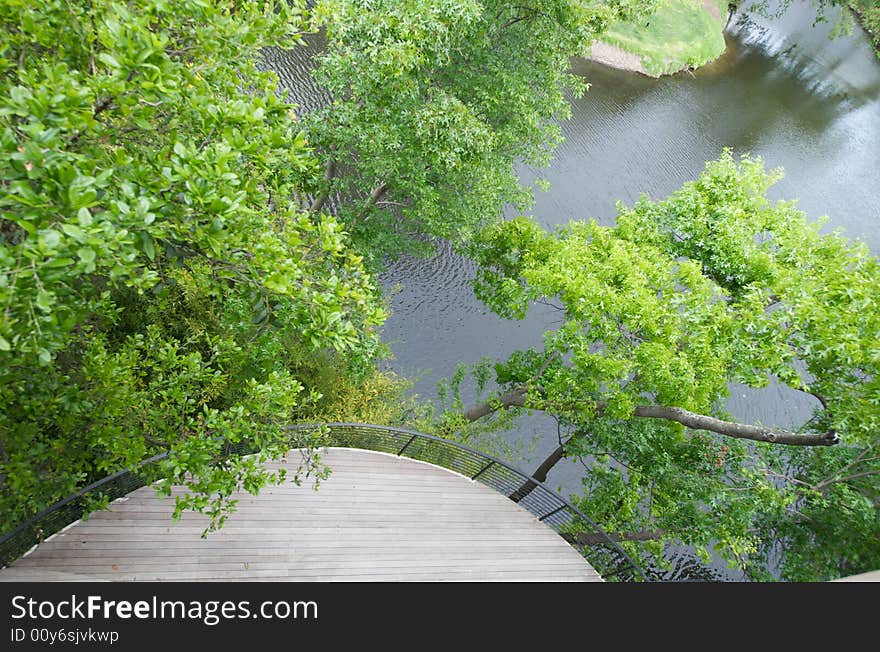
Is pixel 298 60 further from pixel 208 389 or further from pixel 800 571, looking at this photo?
pixel 800 571

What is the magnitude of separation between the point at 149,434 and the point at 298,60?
1639 centimetres

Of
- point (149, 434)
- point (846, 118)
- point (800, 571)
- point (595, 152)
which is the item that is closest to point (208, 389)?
point (149, 434)

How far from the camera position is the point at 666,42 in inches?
1086

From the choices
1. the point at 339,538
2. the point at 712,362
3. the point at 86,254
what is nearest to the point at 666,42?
the point at 712,362

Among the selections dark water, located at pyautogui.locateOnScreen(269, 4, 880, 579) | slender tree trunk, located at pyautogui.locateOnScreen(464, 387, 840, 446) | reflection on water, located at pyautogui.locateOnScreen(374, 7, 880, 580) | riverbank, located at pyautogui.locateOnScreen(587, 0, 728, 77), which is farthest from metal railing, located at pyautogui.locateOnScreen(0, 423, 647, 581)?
riverbank, located at pyautogui.locateOnScreen(587, 0, 728, 77)

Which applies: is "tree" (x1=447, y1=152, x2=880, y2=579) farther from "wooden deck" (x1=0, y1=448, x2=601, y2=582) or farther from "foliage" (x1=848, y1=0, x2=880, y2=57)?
"foliage" (x1=848, y1=0, x2=880, y2=57)

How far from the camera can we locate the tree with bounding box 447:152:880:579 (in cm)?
922

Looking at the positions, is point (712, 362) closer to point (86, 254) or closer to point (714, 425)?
point (714, 425)

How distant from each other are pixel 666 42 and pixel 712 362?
950 inches

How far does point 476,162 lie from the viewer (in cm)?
1130

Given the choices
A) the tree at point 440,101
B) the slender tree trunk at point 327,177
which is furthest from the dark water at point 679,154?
the tree at point 440,101

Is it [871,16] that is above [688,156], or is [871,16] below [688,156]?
above

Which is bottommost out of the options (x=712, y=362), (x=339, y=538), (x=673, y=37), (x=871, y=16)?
(x=339, y=538)

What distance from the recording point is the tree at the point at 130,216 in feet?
12.3
